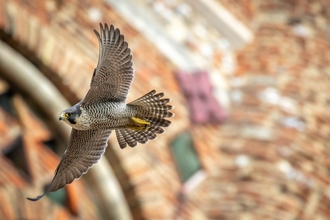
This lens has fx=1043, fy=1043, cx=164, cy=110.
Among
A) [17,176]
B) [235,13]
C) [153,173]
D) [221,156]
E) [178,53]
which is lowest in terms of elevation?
[17,176]

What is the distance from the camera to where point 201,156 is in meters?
6.70

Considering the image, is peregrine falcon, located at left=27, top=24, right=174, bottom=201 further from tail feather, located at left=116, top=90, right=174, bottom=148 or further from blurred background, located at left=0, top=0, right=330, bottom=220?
blurred background, located at left=0, top=0, right=330, bottom=220

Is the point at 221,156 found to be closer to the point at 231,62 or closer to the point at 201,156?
the point at 201,156

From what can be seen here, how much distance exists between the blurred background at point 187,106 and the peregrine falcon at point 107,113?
1065 mm

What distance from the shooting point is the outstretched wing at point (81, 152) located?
4480mm

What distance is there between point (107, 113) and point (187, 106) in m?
2.54

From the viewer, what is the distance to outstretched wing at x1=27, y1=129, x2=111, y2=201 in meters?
4.48

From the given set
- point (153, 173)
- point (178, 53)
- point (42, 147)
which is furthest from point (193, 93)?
point (42, 147)

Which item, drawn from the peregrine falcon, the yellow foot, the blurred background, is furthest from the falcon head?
the blurred background

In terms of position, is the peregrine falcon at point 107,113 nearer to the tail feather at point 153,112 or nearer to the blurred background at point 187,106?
the tail feather at point 153,112

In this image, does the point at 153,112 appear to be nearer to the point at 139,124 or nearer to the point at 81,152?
the point at 139,124

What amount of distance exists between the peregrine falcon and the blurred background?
1.07 metres

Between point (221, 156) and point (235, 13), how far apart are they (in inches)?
49.3

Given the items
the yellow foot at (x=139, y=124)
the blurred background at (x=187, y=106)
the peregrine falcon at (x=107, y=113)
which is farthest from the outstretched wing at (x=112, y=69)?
the blurred background at (x=187, y=106)
